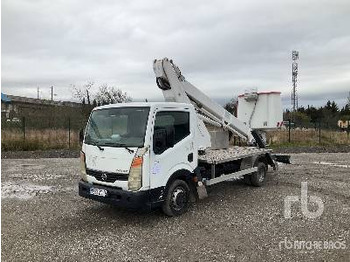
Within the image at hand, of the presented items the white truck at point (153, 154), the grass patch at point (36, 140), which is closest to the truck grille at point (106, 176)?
the white truck at point (153, 154)

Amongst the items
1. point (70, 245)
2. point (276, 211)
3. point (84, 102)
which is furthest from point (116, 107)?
point (84, 102)

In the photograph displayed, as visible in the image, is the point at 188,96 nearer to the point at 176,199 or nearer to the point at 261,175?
the point at 176,199

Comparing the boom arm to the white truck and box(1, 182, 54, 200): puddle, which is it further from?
box(1, 182, 54, 200): puddle

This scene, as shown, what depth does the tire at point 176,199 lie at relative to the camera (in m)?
6.41

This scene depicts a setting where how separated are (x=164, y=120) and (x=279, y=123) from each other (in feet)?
15.6

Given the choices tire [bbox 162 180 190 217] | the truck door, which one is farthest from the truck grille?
tire [bbox 162 180 190 217]

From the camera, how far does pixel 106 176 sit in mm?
6184

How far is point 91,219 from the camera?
257 inches

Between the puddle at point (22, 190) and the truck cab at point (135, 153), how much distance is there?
8.63 ft

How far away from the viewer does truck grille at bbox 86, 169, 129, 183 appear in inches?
235

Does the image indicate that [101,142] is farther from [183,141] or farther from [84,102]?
[84,102]

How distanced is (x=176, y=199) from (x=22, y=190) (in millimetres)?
4675

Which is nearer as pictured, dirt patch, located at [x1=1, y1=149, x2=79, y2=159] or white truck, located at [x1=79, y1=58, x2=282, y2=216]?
white truck, located at [x1=79, y1=58, x2=282, y2=216]

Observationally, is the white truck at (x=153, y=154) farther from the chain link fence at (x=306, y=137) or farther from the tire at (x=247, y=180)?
the chain link fence at (x=306, y=137)
